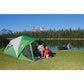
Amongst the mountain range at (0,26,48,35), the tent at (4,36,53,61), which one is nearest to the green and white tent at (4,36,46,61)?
the tent at (4,36,53,61)

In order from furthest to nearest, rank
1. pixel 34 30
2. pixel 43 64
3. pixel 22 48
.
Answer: pixel 34 30 < pixel 22 48 < pixel 43 64

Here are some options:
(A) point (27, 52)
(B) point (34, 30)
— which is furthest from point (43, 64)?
(B) point (34, 30)

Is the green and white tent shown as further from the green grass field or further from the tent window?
the green grass field

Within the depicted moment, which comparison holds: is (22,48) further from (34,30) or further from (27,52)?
(34,30)

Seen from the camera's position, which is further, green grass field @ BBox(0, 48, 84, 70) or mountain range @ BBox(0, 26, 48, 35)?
mountain range @ BBox(0, 26, 48, 35)

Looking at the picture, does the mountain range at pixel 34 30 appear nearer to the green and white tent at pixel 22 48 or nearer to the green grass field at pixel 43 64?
the green and white tent at pixel 22 48

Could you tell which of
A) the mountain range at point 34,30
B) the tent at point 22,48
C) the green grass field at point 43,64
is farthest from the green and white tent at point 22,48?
the mountain range at point 34,30

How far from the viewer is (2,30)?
10.0m

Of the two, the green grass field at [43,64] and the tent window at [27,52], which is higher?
the tent window at [27,52]

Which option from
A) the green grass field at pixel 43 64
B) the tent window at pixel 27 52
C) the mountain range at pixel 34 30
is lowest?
the green grass field at pixel 43 64
